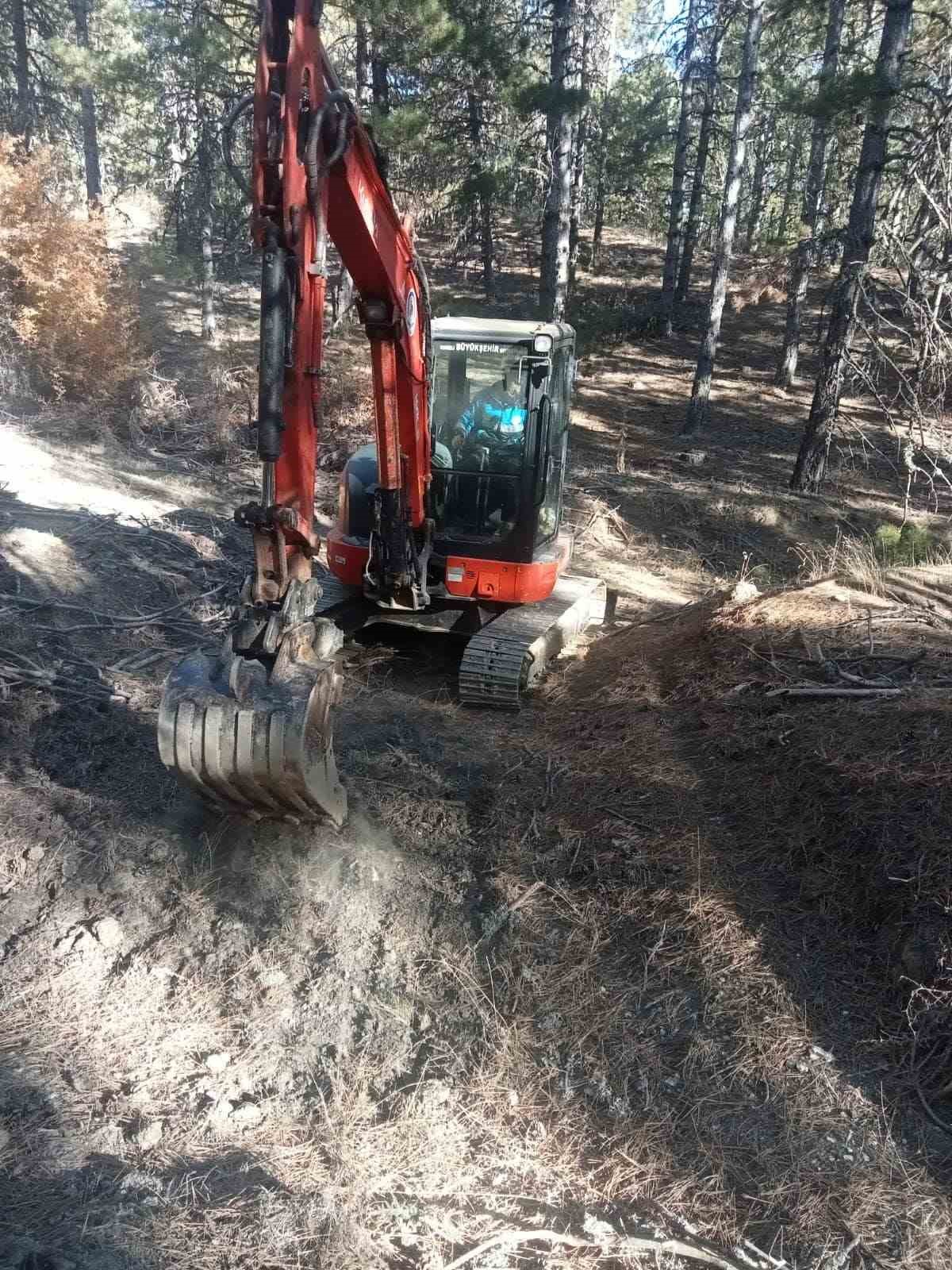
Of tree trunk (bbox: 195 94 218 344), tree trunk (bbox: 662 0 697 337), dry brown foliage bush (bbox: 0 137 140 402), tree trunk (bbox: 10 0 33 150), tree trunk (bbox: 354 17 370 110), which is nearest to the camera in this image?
dry brown foliage bush (bbox: 0 137 140 402)

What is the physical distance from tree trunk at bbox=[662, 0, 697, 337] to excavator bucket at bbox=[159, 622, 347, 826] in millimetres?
21218

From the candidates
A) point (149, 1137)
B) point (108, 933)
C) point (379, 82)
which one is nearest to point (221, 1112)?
point (149, 1137)

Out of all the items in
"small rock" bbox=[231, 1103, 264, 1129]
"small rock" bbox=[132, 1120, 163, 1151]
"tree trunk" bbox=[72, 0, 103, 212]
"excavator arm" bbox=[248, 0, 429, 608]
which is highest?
"tree trunk" bbox=[72, 0, 103, 212]

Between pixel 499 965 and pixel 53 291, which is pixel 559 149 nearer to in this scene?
pixel 53 291

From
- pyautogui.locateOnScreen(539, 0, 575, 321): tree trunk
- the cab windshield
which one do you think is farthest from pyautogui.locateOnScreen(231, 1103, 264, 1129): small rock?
pyautogui.locateOnScreen(539, 0, 575, 321): tree trunk

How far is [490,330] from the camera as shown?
22.9ft

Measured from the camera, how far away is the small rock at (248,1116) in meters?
3.48

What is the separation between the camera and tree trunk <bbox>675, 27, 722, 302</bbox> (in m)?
19.7

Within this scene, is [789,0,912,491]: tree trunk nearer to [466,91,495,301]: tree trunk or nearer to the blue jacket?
the blue jacket

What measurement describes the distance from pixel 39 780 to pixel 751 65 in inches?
630

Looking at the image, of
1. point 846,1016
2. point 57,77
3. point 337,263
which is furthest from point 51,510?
point 57,77

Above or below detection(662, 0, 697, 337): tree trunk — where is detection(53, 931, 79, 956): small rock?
below

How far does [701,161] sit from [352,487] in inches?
766

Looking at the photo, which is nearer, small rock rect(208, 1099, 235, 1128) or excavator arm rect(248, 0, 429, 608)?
small rock rect(208, 1099, 235, 1128)
